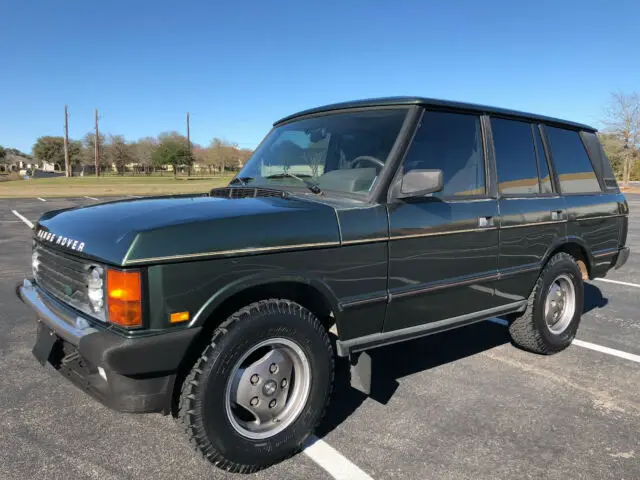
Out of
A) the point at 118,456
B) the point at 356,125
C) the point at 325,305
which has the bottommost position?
the point at 118,456

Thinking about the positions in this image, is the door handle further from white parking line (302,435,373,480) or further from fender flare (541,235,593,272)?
white parking line (302,435,373,480)

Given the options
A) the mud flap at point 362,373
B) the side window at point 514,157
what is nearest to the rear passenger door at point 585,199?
the side window at point 514,157

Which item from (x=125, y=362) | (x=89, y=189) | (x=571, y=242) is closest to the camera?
(x=125, y=362)

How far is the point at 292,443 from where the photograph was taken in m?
2.78

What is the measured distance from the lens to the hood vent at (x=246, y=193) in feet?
11.1

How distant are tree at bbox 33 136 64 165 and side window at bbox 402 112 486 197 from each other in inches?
4146

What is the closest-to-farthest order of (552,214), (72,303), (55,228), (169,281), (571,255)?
(169,281) < (72,303) < (55,228) < (552,214) < (571,255)

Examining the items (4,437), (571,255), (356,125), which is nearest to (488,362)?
Result: (571,255)

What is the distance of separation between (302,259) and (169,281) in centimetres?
73

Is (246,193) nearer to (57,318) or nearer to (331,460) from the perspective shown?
(57,318)

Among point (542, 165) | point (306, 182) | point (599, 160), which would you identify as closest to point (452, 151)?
point (306, 182)

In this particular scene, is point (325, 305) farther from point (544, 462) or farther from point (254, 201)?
point (544, 462)

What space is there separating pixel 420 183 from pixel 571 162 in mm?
2425

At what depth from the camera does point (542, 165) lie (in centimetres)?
432
